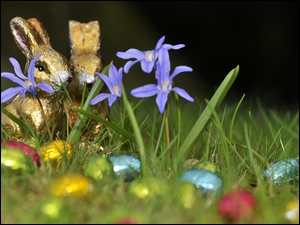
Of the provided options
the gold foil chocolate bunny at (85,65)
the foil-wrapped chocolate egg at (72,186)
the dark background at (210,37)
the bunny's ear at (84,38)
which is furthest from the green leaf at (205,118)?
the dark background at (210,37)

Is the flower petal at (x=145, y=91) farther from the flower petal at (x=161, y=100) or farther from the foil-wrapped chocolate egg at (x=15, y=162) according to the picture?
the foil-wrapped chocolate egg at (x=15, y=162)

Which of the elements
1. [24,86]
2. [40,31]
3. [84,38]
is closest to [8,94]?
[24,86]

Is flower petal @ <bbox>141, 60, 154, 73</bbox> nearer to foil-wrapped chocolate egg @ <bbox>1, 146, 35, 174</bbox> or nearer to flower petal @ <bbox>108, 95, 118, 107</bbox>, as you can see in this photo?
flower petal @ <bbox>108, 95, 118, 107</bbox>

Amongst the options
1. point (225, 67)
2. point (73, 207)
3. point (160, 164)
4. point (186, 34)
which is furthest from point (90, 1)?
point (73, 207)

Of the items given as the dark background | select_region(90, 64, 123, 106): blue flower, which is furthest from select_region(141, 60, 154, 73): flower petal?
the dark background

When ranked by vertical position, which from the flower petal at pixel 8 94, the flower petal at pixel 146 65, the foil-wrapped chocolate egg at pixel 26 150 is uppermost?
the flower petal at pixel 146 65

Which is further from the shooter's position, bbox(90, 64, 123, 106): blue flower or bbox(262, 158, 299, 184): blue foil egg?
bbox(90, 64, 123, 106): blue flower

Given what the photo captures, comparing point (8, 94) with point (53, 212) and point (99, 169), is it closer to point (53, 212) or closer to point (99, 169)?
point (99, 169)
